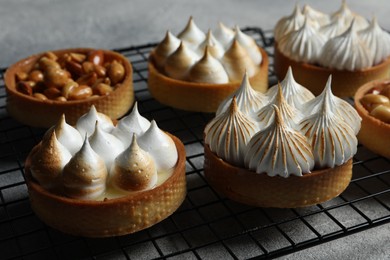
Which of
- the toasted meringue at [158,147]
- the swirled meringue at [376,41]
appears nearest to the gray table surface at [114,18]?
the swirled meringue at [376,41]

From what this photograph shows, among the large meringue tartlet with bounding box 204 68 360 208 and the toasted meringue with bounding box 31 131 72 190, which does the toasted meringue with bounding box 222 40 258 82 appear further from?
the toasted meringue with bounding box 31 131 72 190

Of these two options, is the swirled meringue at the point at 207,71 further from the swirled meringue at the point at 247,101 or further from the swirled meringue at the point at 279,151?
the swirled meringue at the point at 279,151

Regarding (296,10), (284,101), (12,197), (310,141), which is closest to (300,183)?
(310,141)

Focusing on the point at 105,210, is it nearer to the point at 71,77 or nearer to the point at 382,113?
the point at 71,77

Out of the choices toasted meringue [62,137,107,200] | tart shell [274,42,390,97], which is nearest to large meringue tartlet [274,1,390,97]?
tart shell [274,42,390,97]

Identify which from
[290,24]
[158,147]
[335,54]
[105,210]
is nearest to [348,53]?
[335,54]
